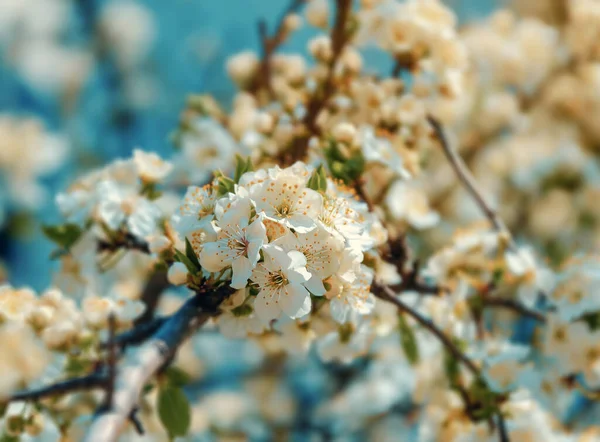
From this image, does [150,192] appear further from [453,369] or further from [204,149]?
[453,369]

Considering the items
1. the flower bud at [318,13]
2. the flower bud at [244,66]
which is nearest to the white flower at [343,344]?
the flower bud at [318,13]

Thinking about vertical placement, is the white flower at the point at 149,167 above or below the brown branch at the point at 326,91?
below

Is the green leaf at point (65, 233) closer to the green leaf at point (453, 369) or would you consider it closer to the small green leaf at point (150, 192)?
the small green leaf at point (150, 192)

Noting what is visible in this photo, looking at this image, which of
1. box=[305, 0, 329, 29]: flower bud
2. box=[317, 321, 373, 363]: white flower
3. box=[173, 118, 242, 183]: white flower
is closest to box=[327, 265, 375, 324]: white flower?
box=[317, 321, 373, 363]: white flower

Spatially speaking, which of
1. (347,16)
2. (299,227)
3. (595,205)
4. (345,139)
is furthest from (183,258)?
(595,205)

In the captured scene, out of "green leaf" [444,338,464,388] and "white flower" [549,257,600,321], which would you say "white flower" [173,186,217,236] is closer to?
"green leaf" [444,338,464,388]

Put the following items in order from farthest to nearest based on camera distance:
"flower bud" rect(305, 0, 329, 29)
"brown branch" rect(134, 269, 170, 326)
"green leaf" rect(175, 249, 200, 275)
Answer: "flower bud" rect(305, 0, 329, 29), "brown branch" rect(134, 269, 170, 326), "green leaf" rect(175, 249, 200, 275)

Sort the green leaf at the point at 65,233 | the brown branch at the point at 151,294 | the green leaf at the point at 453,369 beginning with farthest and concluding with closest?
the brown branch at the point at 151,294 < the green leaf at the point at 453,369 < the green leaf at the point at 65,233

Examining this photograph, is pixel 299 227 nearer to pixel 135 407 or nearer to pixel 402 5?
pixel 135 407
